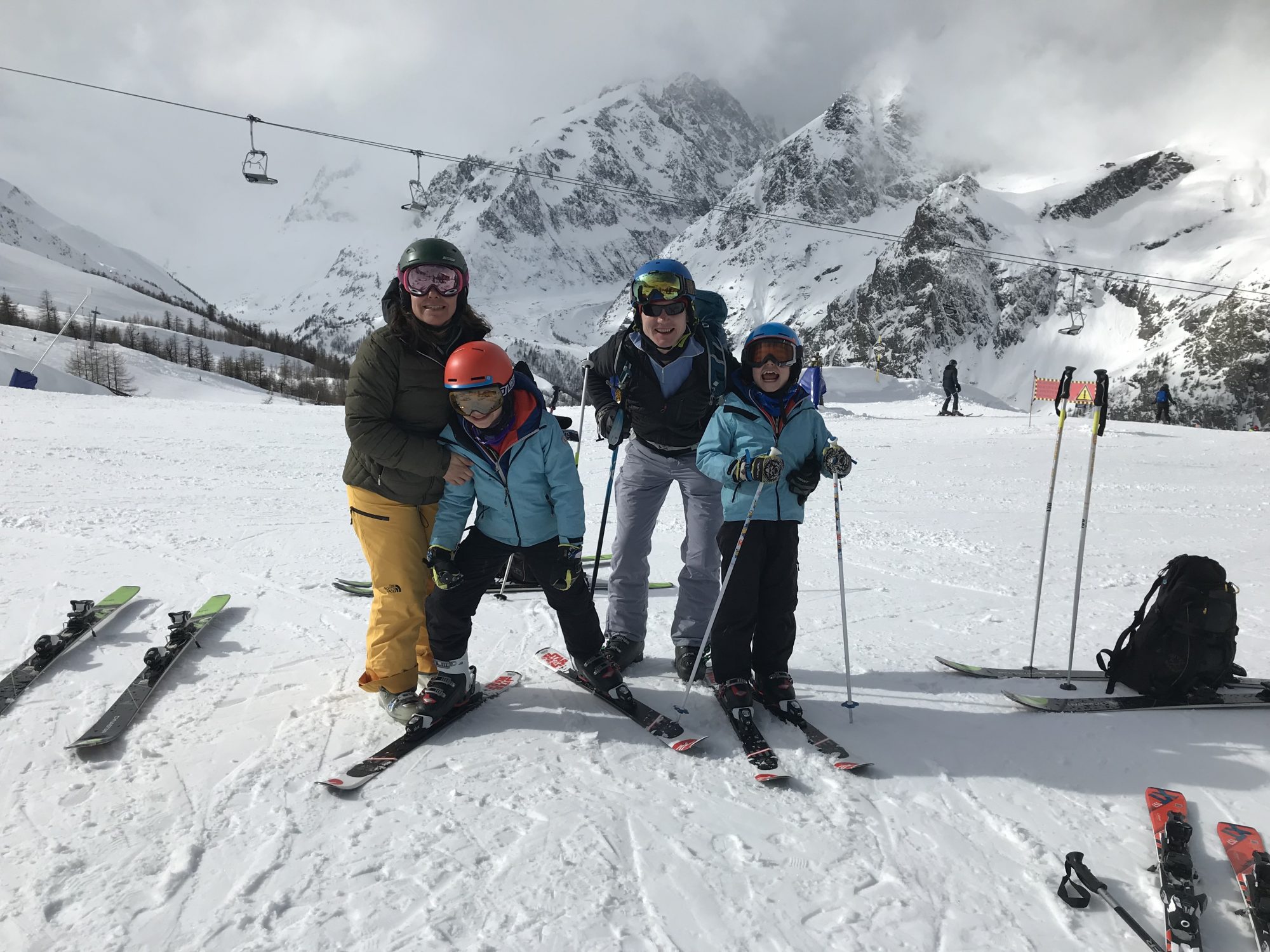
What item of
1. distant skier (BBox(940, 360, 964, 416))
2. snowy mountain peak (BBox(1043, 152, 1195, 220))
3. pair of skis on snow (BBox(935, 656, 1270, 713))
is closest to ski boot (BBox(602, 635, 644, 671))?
pair of skis on snow (BBox(935, 656, 1270, 713))

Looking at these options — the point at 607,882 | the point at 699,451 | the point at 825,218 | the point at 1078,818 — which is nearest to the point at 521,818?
the point at 607,882

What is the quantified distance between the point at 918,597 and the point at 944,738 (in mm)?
2197

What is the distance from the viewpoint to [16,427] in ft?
37.3

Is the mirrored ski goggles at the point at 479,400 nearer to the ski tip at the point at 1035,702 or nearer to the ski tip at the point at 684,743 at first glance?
the ski tip at the point at 684,743

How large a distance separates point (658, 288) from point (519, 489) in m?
1.22

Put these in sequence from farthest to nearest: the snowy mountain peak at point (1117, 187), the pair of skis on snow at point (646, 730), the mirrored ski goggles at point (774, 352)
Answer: the snowy mountain peak at point (1117, 187) → the mirrored ski goggles at point (774, 352) → the pair of skis on snow at point (646, 730)

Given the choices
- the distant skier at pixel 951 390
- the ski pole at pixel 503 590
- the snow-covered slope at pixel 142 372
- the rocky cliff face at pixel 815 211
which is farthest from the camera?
the rocky cliff face at pixel 815 211

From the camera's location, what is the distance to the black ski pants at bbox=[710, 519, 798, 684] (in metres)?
3.20

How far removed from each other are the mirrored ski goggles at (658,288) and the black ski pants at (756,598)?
118cm

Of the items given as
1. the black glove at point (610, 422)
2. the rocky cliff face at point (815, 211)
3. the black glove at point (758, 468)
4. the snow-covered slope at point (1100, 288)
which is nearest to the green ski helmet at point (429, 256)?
the black glove at point (610, 422)

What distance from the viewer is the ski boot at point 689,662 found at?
12.0 ft

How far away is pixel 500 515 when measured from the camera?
10.3 ft

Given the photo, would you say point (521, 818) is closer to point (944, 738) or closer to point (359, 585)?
point (944, 738)

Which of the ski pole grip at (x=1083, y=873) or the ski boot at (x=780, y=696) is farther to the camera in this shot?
the ski boot at (x=780, y=696)
